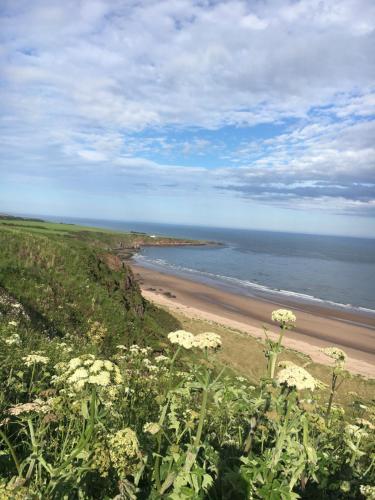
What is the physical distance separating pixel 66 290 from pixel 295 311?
4244 cm

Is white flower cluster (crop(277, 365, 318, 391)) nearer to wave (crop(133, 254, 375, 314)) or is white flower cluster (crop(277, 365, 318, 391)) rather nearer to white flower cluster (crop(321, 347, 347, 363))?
white flower cluster (crop(321, 347, 347, 363))

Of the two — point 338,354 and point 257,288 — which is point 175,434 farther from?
point 257,288

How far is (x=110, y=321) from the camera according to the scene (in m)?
17.1

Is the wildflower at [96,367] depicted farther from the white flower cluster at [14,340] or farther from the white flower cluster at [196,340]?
the white flower cluster at [14,340]

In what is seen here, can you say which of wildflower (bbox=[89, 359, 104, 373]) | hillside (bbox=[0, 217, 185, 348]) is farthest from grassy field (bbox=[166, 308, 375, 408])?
wildflower (bbox=[89, 359, 104, 373])

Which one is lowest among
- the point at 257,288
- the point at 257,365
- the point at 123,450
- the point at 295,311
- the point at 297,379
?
the point at 295,311

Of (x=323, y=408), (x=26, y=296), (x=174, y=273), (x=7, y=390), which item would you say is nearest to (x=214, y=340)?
(x=323, y=408)

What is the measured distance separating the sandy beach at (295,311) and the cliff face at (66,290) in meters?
20.1

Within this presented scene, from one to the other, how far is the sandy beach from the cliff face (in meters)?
20.1

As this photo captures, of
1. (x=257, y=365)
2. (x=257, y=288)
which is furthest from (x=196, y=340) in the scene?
(x=257, y=288)

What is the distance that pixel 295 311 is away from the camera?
173 feet

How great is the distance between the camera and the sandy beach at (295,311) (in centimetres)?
3641

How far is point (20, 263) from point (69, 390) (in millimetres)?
14490

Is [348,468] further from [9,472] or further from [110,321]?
[110,321]
